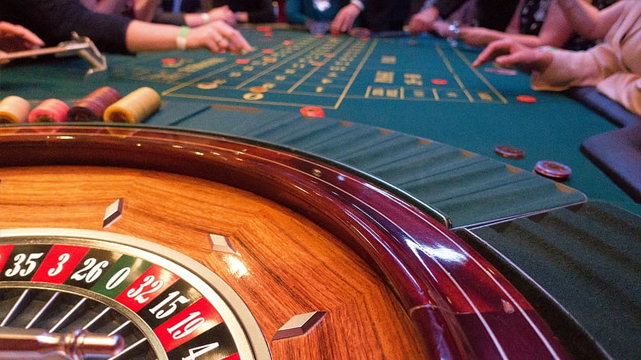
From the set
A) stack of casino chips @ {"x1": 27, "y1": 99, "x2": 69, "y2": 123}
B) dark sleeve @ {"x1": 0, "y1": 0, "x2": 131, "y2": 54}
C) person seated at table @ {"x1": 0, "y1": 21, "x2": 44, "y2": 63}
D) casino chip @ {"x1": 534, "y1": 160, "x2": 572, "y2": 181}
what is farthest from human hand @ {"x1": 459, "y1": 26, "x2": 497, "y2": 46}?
stack of casino chips @ {"x1": 27, "y1": 99, "x2": 69, "y2": 123}

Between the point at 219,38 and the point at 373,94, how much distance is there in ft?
3.54

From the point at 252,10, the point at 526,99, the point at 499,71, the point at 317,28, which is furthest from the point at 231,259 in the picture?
the point at 252,10

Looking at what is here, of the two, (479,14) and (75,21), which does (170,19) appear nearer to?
(75,21)

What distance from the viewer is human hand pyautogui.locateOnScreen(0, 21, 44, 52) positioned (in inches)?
95.1

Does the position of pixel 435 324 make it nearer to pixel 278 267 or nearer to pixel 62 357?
pixel 278 267

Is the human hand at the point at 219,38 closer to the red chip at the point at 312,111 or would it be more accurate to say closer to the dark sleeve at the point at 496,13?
the red chip at the point at 312,111

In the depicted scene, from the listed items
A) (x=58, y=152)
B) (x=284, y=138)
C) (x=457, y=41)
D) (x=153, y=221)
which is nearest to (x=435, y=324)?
(x=153, y=221)

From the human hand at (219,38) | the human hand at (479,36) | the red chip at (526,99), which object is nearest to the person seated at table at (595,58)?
the red chip at (526,99)

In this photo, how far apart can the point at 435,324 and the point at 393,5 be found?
24.7ft

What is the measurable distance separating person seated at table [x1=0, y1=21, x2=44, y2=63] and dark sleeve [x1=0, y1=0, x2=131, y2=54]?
0.31 m

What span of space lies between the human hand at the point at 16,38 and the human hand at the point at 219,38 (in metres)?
0.91

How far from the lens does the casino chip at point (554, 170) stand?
1.31 meters

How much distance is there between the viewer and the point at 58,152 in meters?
1.15

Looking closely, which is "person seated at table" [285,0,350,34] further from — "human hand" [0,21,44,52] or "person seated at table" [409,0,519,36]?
"human hand" [0,21,44,52]
